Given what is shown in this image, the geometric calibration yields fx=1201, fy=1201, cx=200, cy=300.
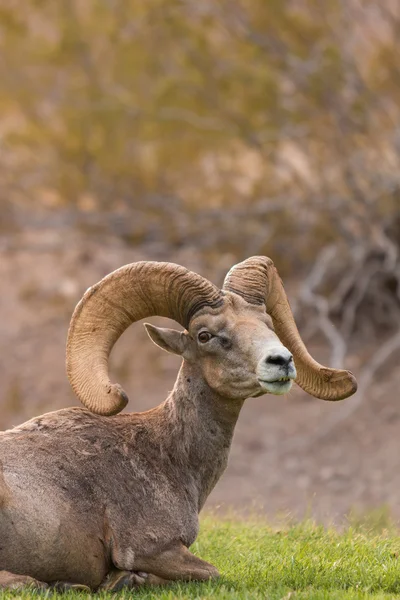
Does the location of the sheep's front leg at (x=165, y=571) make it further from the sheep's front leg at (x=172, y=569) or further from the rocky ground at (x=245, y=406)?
the rocky ground at (x=245, y=406)

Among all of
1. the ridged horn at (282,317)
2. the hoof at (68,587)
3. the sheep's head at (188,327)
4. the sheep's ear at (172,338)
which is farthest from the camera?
the ridged horn at (282,317)

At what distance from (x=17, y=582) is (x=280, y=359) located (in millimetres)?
2091

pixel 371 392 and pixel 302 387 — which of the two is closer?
pixel 302 387

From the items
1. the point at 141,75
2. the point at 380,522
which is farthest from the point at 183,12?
the point at 380,522

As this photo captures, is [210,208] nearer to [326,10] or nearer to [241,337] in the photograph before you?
[326,10]

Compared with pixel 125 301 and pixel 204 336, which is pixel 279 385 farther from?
pixel 125 301

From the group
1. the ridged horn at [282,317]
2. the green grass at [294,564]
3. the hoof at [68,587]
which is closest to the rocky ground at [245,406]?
the green grass at [294,564]

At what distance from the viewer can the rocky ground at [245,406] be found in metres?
19.9

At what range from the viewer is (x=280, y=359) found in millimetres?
7531

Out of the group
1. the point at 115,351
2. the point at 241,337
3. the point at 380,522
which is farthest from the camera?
the point at 115,351

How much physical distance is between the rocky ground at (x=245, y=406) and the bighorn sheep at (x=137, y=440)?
824cm

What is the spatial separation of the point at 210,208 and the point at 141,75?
9.63 feet

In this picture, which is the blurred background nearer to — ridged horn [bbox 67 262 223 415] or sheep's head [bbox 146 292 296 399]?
sheep's head [bbox 146 292 296 399]

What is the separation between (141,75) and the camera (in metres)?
22.7
